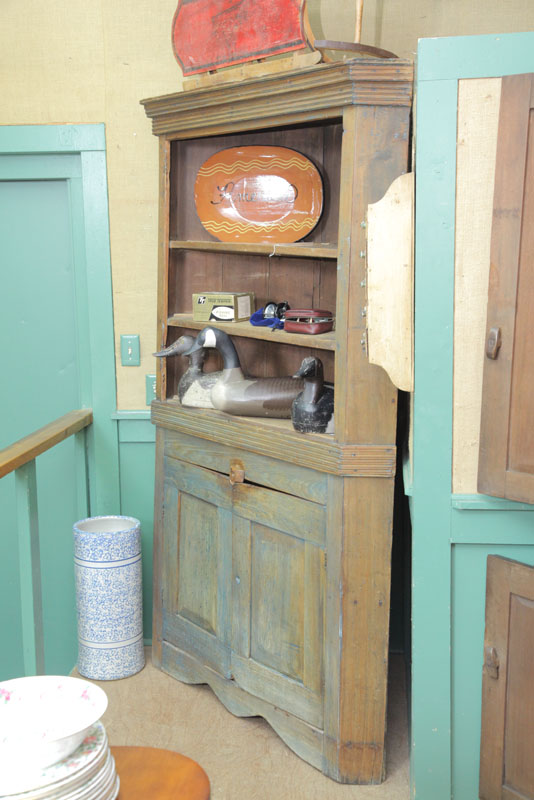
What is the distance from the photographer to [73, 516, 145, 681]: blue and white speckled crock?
2768 millimetres

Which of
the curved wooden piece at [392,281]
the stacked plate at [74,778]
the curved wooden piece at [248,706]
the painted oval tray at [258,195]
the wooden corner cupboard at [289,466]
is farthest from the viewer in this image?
the painted oval tray at [258,195]

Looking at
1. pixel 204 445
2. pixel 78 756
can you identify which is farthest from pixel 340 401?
pixel 78 756

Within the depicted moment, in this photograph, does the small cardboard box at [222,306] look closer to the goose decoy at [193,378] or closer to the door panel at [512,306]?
the goose decoy at [193,378]

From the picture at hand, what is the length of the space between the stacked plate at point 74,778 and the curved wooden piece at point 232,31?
1.81m

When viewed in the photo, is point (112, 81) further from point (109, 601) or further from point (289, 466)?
point (109, 601)

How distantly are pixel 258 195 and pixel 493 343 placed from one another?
3.41 feet

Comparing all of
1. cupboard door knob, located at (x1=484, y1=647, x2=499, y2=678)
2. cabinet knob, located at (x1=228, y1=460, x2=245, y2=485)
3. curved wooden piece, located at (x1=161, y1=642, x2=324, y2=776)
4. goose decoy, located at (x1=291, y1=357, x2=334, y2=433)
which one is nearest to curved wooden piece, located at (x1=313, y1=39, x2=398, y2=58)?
goose decoy, located at (x1=291, y1=357, x2=334, y2=433)

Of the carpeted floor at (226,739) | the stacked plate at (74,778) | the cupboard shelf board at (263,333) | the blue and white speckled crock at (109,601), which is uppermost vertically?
the cupboard shelf board at (263,333)

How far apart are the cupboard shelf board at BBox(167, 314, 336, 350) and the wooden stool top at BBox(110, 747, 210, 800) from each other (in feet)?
3.76

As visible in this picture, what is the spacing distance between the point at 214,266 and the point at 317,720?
150 cm

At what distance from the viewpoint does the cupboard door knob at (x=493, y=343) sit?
5.97 ft

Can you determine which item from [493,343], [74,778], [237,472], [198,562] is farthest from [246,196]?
[74,778]

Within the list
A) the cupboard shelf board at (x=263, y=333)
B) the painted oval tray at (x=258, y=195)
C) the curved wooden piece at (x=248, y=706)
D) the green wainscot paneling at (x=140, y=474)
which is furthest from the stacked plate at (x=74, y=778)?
the green wainscot paneling at (x=140, y=474)

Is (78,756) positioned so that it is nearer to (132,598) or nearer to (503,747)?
(503,747)
